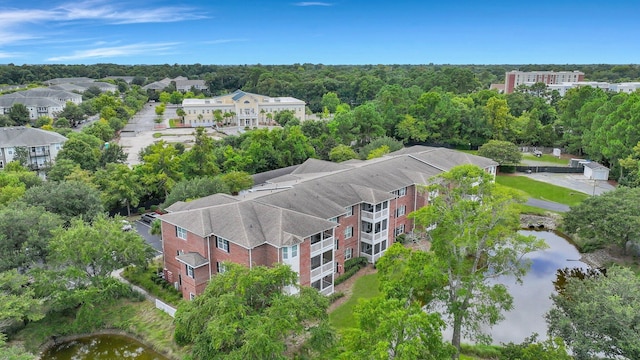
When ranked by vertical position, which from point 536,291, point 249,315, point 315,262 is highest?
point 249,315

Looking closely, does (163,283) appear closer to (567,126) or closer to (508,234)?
(508,234)

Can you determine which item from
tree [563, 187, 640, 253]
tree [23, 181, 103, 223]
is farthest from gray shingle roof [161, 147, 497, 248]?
tree [563, 187, 640, 253]

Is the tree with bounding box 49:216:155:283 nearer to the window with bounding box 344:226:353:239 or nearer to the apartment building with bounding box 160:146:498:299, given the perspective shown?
the apartment building with bounding box 160:146:498:299

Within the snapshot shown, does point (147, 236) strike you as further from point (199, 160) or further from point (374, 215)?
point (374, 215)

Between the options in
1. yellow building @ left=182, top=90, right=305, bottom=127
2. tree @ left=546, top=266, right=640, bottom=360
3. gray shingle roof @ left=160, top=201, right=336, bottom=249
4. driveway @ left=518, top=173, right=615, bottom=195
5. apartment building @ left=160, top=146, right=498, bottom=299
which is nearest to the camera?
tree @ left=546, top=266, right=640, bottom=360

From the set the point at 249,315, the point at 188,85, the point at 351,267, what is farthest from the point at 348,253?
the point at 188,85

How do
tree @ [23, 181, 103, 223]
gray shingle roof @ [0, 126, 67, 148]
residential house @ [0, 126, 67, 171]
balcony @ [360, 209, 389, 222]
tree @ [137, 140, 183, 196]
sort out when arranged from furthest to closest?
1. gray shingle roof @ [0, 126, 67, 148]
2. residential house @ [0, 126, 67, 171]
3. tree @ [137, 140, 183, 196]
4. tree @ [23, 181, 103, 223]
5. balcony @ [360, 209, 389, 222]
